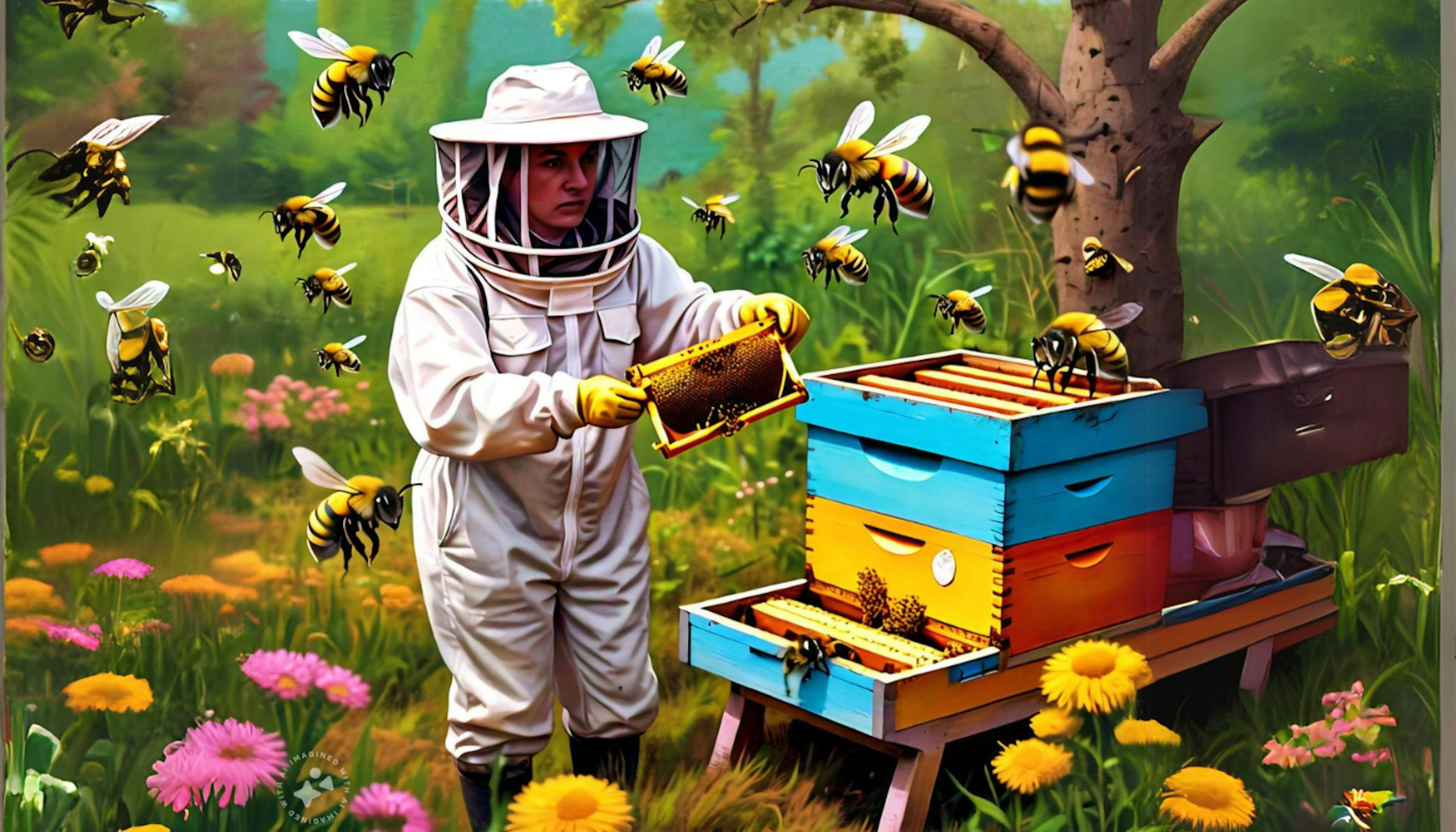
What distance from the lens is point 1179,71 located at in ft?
15.6

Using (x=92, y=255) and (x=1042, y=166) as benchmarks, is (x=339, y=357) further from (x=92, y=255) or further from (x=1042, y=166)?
(x=1042, y=166)

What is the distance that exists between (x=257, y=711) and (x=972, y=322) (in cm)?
231

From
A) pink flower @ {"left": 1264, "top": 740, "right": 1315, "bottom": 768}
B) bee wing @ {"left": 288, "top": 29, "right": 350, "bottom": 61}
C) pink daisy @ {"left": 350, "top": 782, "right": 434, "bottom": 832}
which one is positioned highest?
bee wing @ {"left": 288, "top": 29, "right": 350, "bottom": 61}

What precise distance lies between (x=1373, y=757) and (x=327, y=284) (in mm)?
3371

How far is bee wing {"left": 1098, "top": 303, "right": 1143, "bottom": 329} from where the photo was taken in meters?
4.79

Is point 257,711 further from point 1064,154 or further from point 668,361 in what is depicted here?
point 1064,154

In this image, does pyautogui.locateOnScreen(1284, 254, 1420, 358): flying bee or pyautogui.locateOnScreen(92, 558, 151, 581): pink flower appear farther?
pyautogui.locateOnScreen(1284, 254, 1420, 358): flying bee

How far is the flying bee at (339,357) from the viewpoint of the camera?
4520 mm

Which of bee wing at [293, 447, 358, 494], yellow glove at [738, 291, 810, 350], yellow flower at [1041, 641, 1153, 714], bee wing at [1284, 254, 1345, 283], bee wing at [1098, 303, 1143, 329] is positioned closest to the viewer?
yellow glove at [738, 291, 810, 350]

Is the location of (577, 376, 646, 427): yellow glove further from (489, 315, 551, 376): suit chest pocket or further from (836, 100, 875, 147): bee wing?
(836, 100, 875, 147): bee wing

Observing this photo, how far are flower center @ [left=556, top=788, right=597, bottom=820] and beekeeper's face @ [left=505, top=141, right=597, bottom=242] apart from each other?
1.51 metres

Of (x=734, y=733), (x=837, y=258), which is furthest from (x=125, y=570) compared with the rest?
(x=837, y=258)

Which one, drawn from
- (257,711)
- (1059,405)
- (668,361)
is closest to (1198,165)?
(1059,405)

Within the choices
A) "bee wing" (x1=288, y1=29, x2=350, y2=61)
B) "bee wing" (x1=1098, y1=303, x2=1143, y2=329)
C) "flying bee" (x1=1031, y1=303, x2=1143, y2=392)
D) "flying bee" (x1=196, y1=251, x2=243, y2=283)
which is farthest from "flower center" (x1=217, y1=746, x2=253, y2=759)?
"bee wing" (x1=1098, y1=303, x2=1143, y2=329)
